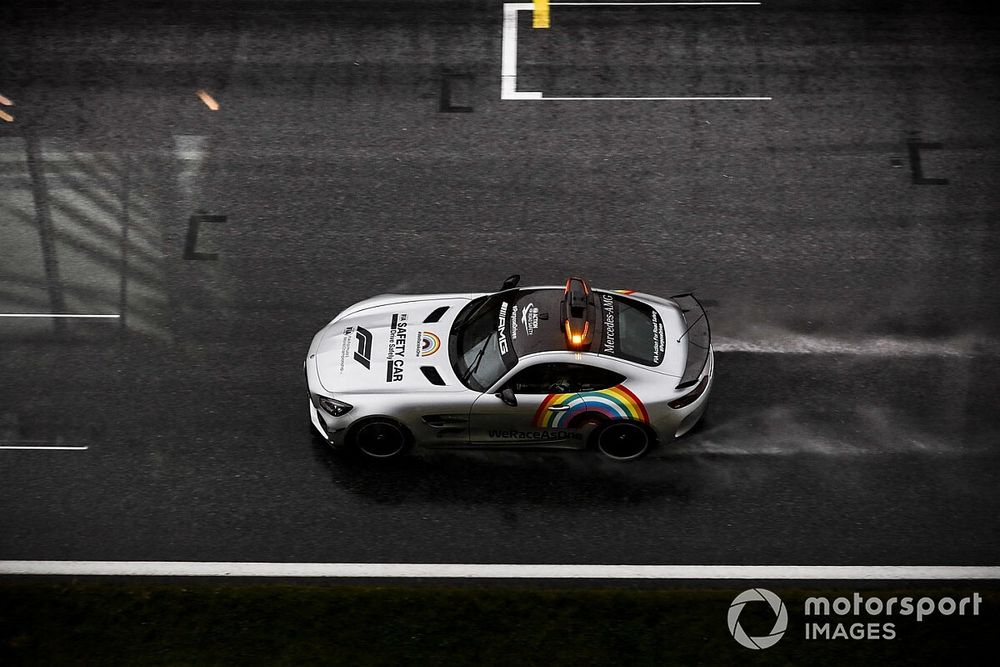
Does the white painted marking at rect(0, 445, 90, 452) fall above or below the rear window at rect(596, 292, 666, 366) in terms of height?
below

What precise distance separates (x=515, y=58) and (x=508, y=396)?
7.12 meters

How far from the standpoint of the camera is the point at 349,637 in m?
8.68

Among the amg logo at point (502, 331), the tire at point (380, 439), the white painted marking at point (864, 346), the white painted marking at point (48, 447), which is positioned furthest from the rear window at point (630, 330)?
the white painted marking at point (48, 447)

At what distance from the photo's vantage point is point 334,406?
31.9 feet

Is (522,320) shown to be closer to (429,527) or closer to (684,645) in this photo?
(429,527)

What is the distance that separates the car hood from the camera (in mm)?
9711

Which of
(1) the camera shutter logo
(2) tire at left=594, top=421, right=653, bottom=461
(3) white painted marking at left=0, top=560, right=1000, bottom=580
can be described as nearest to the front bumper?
(3) white painted marking at left=0, top=560, right=1000, bottom=580

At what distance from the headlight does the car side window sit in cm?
168

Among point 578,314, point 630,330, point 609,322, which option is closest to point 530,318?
point 578,314

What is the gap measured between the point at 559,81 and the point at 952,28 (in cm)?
636

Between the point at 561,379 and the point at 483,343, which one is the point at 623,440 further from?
the point at 483,343

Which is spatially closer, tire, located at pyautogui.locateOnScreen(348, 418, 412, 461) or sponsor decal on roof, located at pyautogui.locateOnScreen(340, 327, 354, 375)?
tire, located at pyautogui.locateOnScreen(348, 418, 412, 461)

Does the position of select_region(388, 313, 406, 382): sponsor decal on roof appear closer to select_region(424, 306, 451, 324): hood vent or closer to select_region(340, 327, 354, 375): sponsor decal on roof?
select_region(424, 306, 451, 324): hood vent

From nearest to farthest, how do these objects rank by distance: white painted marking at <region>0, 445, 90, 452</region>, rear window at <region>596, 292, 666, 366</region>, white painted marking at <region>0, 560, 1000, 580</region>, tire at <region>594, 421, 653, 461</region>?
white painted marking at <region>0, 560, 1000, 580</region> < rear window at <region>596, 292, 666, 366</region> < tire at <region>594, 421, 653, 461</region> < white painted marking at <region>0, 445, 90, 452</region>
